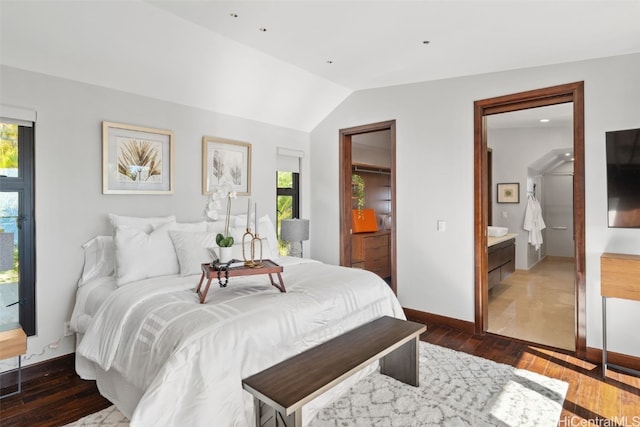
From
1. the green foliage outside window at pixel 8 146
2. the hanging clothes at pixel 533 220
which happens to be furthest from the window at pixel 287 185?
the hanging clothes at pixel 533 220

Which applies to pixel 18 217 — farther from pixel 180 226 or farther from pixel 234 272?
pixel 234 272

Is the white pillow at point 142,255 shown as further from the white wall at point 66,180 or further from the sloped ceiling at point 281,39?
the sloped ceiling at point 281,39

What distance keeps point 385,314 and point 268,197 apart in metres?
2.24

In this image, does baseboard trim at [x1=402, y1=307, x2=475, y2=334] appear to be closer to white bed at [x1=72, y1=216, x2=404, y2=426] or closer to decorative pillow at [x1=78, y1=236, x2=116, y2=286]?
white bed at [x1=72, y1=216, x2=404, y2=426]

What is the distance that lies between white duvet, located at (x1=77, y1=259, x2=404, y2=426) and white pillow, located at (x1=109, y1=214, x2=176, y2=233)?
67 cm

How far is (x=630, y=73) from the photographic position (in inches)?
111

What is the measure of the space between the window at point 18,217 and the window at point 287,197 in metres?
2.61

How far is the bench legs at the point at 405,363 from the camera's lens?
252 centimetres

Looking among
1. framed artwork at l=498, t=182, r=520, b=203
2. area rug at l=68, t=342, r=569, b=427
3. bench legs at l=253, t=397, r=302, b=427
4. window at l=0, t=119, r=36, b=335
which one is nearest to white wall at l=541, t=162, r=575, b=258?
framed artwork at l=498, t=182, r=520, b=203

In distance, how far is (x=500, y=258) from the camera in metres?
5.02

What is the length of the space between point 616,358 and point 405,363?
1.81 meters

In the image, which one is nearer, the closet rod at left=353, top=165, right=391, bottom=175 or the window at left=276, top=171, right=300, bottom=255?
the window at left=276, top=171, right=300, bottom=255

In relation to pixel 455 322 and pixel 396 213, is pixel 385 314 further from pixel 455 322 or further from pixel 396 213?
pixel 396 213

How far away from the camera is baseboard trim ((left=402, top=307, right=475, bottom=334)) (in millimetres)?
3648
